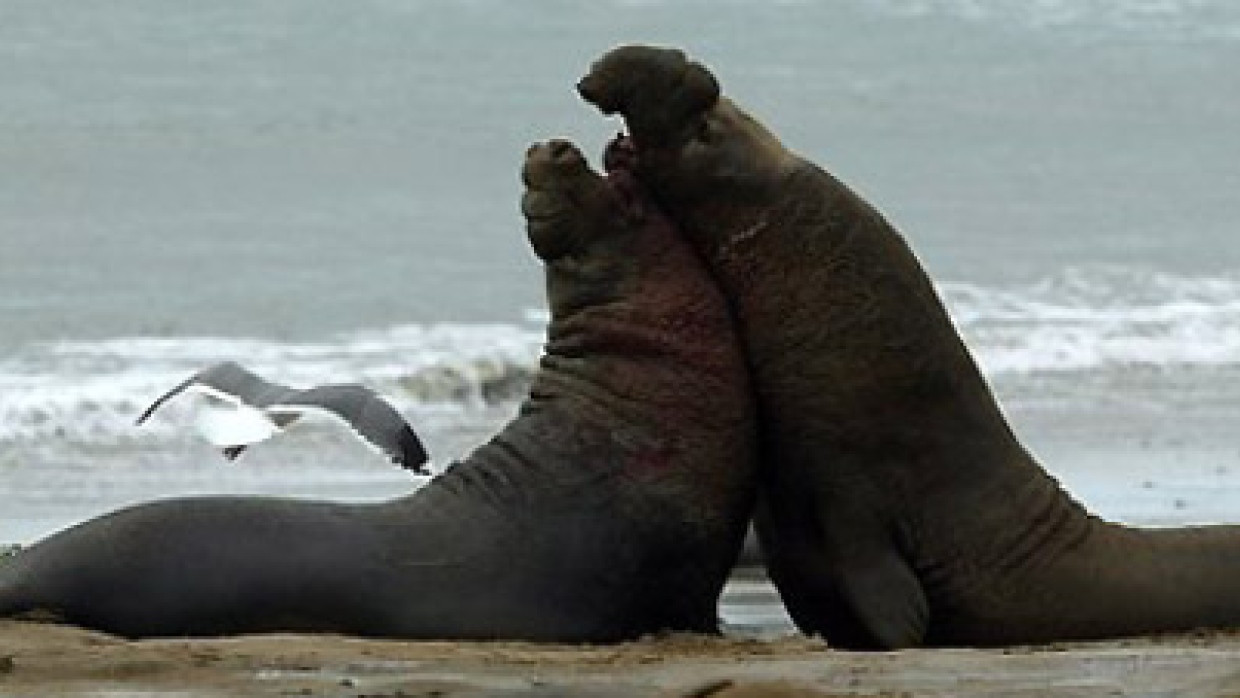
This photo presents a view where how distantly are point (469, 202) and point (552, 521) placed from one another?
14369mm

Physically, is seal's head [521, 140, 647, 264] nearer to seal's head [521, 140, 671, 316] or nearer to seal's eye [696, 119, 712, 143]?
seal's head [521, 140, 671, 316]

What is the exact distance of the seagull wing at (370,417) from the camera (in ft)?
27.8

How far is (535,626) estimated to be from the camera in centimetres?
730

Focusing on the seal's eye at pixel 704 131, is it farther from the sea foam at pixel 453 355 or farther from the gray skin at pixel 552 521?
the sea foam at pixel 453 355

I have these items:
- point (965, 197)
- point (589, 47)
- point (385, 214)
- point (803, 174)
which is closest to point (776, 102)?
point (589, 47)

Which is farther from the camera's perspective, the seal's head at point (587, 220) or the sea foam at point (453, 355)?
the sea foam at point (453, 355)

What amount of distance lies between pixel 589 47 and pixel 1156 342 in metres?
13.8

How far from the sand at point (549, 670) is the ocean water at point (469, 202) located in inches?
148

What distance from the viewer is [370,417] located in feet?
29.1

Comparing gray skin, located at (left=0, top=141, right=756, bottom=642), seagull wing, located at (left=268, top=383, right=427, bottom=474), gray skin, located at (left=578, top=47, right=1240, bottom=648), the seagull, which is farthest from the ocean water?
gray skin, located at (left=0, top=141, right=756, bottom=642)

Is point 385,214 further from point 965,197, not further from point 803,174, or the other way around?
point 803,174

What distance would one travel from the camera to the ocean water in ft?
42.9

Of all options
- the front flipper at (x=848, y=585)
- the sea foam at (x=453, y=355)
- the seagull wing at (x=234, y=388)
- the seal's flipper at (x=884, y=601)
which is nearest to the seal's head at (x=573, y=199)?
the front flipper at (x=848, y=585)

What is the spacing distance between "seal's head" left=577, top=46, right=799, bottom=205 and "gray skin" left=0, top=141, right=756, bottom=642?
11cm
